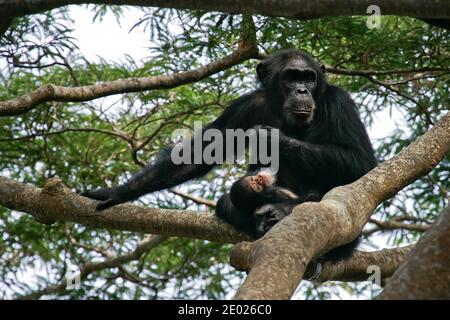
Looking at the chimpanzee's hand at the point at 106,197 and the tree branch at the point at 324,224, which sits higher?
the chimpanzee's hand at the point at 106,197

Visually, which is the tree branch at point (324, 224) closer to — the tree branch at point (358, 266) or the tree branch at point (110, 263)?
the tree branch at point (358, 266)

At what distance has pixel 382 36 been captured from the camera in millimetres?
6543

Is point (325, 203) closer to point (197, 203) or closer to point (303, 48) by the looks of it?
point (303, 48)

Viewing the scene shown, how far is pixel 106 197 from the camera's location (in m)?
6.12

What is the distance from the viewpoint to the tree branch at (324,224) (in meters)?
3.02

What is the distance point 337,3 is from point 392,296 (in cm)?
156

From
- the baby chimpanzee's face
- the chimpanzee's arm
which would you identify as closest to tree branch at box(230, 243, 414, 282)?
the baby chimpanzee's face

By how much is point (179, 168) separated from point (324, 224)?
3.29 m

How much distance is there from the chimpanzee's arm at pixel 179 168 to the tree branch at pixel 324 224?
6.88ft

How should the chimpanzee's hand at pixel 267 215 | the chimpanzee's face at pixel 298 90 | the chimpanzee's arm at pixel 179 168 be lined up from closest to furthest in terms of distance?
1. the chimpanzee's hand at pixel 267 215
2. the chimpanzee's face at pixel 298 90
3. the chimpanzee's arm at pixel 179 168

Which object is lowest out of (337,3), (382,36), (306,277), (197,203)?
(306,277)

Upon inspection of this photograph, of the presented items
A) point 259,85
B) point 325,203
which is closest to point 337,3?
point 325,203

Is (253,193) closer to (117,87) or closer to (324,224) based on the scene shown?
(117,87)

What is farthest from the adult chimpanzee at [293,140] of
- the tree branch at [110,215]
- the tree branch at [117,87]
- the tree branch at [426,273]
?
the tree branch at [426,273]
